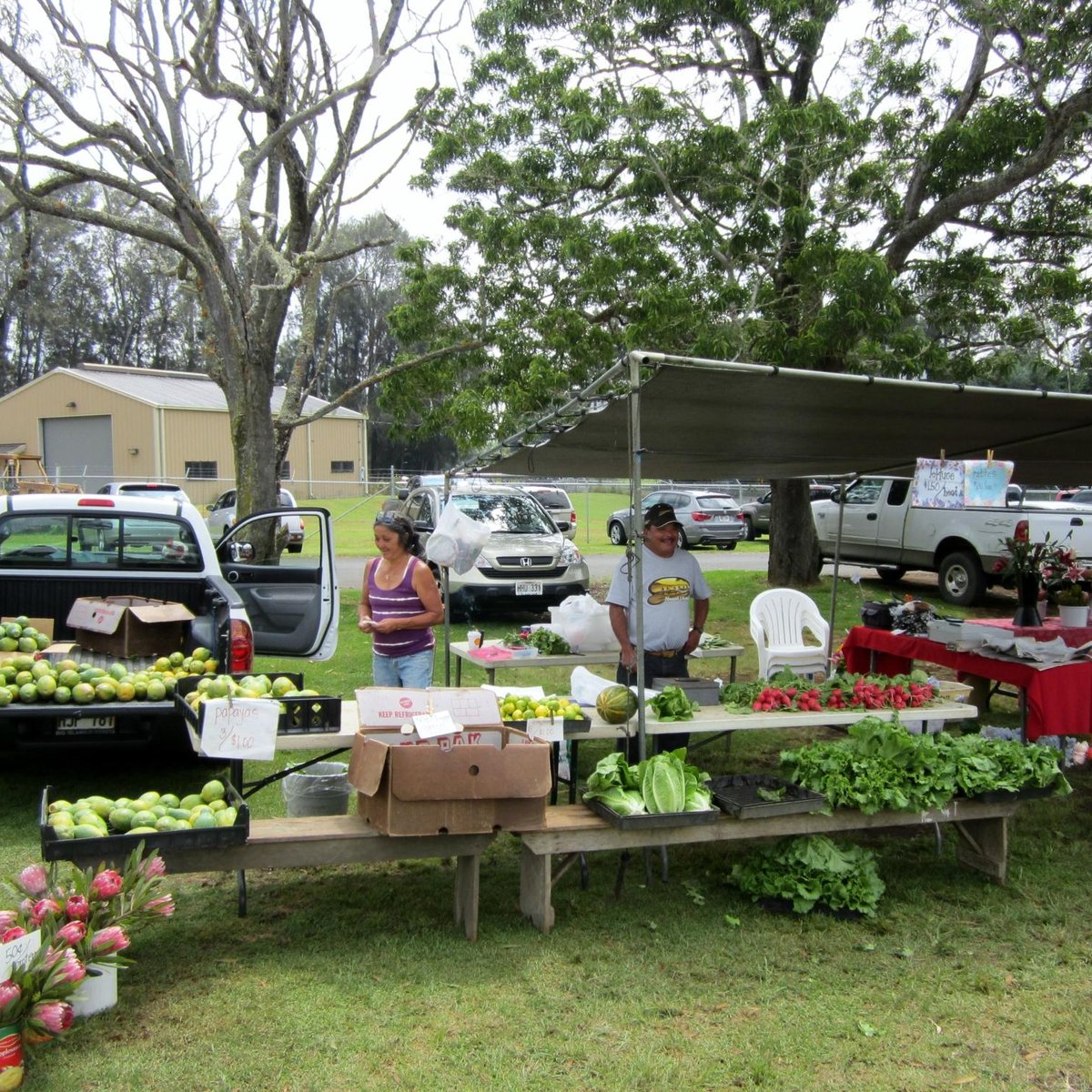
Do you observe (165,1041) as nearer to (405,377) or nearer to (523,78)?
(405,377)

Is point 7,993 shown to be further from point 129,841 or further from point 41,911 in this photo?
point 129,841

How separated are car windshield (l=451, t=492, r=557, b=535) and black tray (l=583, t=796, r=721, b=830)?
8.09 m

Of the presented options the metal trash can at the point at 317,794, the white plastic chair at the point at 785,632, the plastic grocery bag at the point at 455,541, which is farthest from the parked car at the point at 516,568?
the metal trash can at the point at 317,794

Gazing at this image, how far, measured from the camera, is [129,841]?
3412 mm

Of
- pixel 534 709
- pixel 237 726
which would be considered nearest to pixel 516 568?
pixel 534 709

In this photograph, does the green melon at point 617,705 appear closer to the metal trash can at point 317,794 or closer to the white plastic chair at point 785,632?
the metal trash can at point 317,794

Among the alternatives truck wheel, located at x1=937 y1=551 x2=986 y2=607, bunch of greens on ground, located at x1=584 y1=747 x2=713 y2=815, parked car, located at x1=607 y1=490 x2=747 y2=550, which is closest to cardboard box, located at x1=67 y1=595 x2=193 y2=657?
bunch of greens on ground, located at x1=584 y1=747 x2=713 y2=815

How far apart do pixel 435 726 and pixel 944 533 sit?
485 inches

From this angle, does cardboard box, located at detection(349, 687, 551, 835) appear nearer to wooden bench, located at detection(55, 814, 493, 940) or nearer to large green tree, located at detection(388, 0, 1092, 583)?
wooden bench, located at detection(55, 814, 493, 940)

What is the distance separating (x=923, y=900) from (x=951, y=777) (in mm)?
574

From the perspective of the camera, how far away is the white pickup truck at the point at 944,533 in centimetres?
1328

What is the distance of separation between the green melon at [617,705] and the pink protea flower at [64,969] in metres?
2.41

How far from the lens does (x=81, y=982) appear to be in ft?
10.7

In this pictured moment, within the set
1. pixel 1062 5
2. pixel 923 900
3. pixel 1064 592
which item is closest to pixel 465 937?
pixel 923 900
